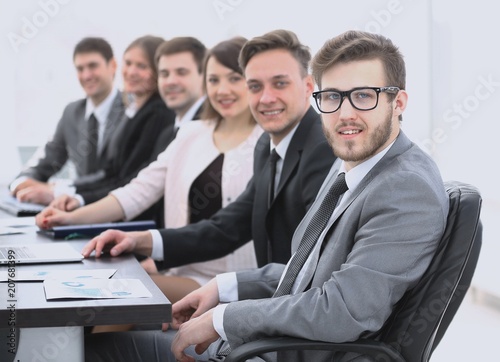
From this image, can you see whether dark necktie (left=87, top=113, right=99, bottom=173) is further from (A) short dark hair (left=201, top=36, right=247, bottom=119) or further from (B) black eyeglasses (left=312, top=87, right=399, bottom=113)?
(B) black eyeglasses (left=312, top=87, right=399, bottom=113)

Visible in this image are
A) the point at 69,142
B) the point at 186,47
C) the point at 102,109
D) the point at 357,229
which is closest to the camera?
the point at 357,229

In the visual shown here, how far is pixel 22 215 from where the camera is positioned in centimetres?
385

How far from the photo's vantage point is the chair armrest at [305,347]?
5.64 ft

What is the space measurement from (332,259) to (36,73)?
5.76 metres

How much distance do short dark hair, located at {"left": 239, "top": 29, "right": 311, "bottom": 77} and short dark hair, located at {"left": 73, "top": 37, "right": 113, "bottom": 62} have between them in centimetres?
263

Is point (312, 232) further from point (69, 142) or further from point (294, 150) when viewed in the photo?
point (69, 142)

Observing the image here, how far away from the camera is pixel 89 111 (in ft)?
17.7

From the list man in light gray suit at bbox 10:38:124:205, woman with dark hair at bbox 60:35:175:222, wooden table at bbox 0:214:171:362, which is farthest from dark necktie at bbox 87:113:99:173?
wooden table at bbox 0:214:171:362

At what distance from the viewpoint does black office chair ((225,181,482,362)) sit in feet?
5.73

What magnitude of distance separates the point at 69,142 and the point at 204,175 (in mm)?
2337

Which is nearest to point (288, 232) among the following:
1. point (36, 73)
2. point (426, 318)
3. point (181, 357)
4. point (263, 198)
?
point (263, 198)

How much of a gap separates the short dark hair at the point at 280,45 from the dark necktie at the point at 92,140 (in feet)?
8.20

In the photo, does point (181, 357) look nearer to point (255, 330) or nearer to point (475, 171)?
point (255, 330)

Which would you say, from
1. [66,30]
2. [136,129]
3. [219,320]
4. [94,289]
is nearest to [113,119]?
[136,129]
